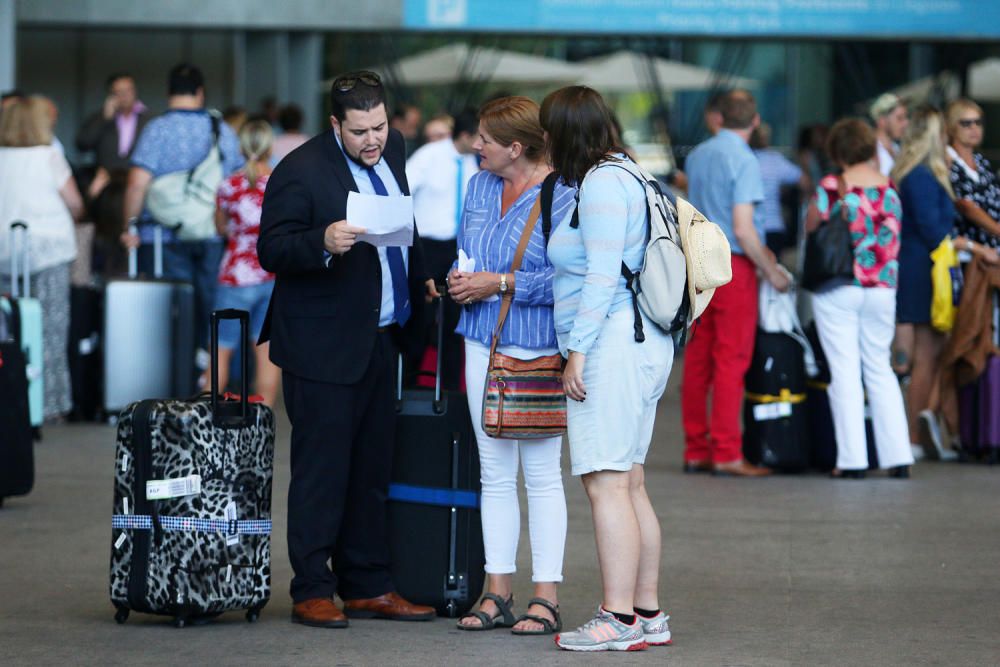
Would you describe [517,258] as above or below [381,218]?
below

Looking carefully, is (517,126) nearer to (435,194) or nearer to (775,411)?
(775,411)

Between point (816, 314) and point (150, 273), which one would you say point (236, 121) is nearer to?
point (150, 273)

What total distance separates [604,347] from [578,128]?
0.69 m

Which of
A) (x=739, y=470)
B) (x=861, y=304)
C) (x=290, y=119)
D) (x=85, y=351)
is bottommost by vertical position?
(x=739, y=470)

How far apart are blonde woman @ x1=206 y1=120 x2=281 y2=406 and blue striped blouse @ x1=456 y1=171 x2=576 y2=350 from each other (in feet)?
15.0

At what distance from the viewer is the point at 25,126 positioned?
438 inches

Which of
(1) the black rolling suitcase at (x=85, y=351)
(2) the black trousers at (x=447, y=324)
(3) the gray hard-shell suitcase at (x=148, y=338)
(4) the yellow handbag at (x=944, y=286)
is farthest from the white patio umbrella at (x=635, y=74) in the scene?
(4) the yellow handbag at (x=944, y=286)

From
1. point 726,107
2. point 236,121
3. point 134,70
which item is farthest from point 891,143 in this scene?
point 134,70

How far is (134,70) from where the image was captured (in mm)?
22656

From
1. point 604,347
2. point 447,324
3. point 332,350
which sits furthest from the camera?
point 447,324

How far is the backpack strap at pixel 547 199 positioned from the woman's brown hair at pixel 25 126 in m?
6.11

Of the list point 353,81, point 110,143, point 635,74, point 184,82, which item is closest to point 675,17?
point 635,74

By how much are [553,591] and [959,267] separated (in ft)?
A: 17.1

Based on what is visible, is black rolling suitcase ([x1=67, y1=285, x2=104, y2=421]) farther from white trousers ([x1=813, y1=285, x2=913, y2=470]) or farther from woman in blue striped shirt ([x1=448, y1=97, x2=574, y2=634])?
woman in blue striped shirt ([x1=448, y1=97, x2=574, y2=634])
